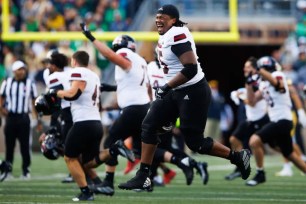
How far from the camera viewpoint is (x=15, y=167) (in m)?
15.7

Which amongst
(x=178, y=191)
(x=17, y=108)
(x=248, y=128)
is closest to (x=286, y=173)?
(x=248, y=128)

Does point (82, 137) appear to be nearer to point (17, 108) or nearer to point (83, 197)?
point (83, 197)

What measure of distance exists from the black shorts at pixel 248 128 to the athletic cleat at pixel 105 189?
132 inches

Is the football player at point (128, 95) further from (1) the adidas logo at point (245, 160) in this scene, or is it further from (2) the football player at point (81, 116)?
(1) the adidas logo at point (245, 160)

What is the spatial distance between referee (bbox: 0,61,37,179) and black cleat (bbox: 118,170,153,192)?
4.90 m

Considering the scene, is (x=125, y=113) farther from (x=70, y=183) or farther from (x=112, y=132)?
(x=70, y=183)

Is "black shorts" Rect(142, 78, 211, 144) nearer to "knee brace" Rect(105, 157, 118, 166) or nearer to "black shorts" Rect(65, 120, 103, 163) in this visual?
"black shorts" Rect(65, 120, 103, 163)

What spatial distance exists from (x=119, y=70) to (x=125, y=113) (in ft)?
1.49

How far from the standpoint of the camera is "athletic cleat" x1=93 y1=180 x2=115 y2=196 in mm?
10391

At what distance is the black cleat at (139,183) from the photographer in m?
8.98

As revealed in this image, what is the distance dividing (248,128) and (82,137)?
14.1 ft

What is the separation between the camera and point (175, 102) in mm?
9141

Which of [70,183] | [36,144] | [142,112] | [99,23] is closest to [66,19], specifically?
[99,23]

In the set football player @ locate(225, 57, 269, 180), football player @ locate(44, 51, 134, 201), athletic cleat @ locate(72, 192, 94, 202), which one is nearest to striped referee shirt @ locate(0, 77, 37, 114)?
football player @ locate(225, 57, 269, 180)
